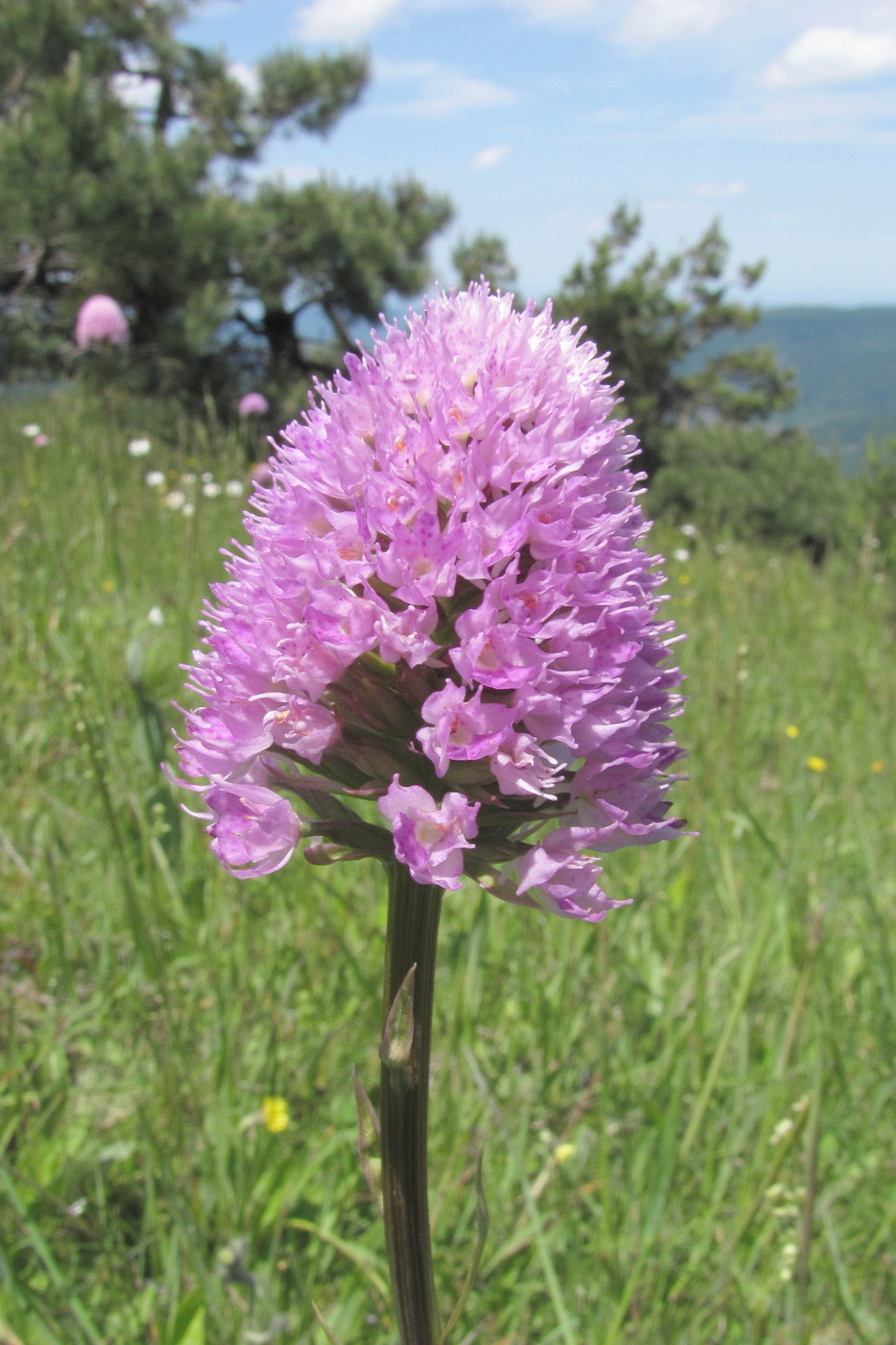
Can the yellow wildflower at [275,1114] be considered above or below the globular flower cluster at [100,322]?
below

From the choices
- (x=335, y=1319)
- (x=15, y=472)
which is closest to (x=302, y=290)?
(x=15, y=472)

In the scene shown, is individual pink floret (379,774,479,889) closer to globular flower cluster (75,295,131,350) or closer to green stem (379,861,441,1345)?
green stem (379,861,441,1345)

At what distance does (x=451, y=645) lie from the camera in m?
1.26

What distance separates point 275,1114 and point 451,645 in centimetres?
143

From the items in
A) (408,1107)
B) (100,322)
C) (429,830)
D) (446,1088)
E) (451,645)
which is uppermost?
(100,322)

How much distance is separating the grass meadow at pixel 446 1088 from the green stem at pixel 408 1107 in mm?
416

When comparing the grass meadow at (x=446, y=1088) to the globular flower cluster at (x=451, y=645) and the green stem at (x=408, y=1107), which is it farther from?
the globular flower cluster at (x=451, y=645)

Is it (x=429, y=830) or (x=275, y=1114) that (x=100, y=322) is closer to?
(x=275, y=1114)

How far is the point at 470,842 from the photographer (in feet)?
3.98

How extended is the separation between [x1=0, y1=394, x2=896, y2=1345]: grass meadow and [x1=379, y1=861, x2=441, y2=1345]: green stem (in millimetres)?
416

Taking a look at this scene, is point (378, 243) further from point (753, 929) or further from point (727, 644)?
point (753, 929)

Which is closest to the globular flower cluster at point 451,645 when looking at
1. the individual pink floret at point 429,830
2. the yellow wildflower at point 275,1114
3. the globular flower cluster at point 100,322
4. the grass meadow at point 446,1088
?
the individual pink floret at point 429,830

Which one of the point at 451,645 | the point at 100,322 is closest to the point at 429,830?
the point at 451,645

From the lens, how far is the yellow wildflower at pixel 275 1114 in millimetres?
2189
